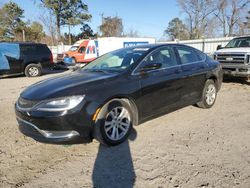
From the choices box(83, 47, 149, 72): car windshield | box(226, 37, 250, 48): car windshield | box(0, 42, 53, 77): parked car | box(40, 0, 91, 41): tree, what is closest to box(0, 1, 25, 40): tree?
box(40, 0, 91, 41): tree

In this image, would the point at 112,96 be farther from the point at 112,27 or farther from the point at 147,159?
the point at 112,27

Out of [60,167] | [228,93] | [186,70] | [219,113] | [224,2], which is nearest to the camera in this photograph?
[60,167]

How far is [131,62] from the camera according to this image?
4.67 meters

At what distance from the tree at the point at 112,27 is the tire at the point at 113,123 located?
48.5 metres

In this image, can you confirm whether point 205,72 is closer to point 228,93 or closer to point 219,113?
point 219,113

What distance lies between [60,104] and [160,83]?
1929 millimetres

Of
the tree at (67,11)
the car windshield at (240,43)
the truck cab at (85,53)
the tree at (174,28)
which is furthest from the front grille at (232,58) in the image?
the tree at (174,28)

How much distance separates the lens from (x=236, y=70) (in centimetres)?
922

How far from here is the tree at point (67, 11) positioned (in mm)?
42344

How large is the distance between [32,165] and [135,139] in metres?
1.69

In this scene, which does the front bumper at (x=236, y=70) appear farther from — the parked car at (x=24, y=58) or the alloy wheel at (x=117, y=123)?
the parked car at (x=24, y=58)

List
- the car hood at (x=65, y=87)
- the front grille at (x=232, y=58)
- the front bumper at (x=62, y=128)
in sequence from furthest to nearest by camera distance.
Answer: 1. the front grille at (x=232, y=58)
2. the car hood at (x=65, y=87)
3. the front bumper at (x=62, y=128)

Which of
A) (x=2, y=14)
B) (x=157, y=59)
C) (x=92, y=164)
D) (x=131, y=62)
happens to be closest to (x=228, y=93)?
(x=157, y=59)

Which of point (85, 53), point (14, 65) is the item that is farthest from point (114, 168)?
point (85, 53)
